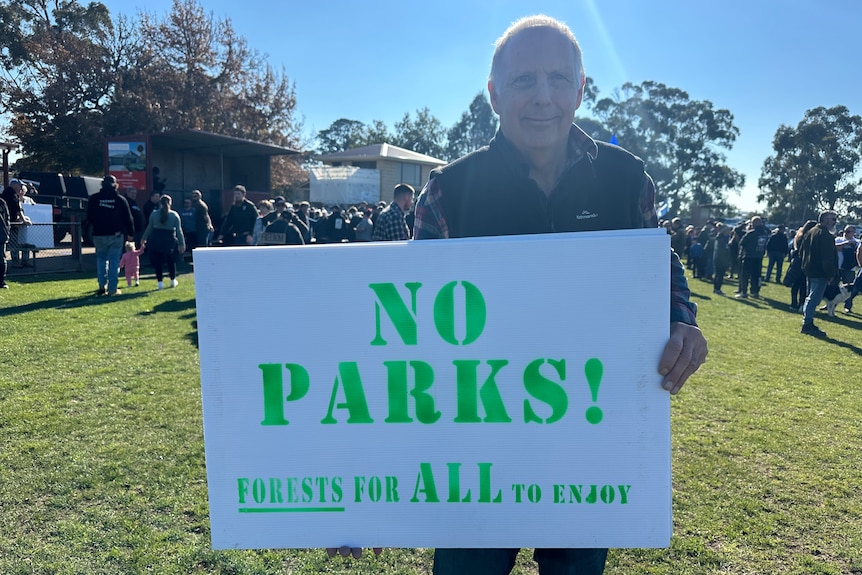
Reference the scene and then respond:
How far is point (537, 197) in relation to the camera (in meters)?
1.68

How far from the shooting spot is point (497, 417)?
136 cm

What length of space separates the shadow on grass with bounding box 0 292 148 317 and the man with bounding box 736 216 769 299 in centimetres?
1319

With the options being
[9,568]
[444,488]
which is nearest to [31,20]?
[9,568]

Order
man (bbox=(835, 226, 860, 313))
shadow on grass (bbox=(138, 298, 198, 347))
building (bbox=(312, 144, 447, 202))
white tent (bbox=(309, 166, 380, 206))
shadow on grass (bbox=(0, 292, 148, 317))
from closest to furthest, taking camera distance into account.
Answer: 1. shadow on grass (bbox=(138, 298, 198, 347))
2. shadow on grass (bbox=(0, 292, 148, 317))
3. man (bbox=(835, 226, 860, 313))
4. white tent (bbox=(309, 166, 380, 206))
5. building (bbox=(312, 144, 447, 202))

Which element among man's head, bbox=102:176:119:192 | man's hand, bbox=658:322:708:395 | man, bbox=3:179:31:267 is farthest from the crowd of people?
man, bbox=3:179:31:267

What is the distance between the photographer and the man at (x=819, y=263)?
902cm

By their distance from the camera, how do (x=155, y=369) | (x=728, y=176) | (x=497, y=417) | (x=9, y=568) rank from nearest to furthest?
1. (x=497, y=417)
2. (x=9, y=568)
3. (x=155, y=369)
4. (x=728, y=176)

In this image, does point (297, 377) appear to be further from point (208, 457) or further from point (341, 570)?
point (341, 570)

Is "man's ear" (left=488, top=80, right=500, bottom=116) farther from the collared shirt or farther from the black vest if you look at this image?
the collared shirt

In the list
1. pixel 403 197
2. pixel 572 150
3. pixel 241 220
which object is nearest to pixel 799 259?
pixel 403 197

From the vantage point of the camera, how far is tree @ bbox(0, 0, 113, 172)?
23.8 m

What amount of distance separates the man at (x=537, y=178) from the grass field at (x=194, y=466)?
706mm

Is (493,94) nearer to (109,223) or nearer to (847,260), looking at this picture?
(109,223)

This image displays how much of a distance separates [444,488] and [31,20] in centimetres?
3422
